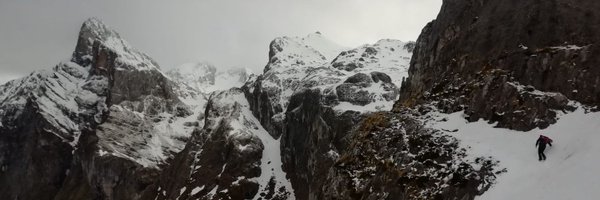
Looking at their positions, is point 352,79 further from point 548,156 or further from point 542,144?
point 542,144

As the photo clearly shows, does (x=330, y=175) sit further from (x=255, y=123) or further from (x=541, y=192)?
(x=255, y=123)

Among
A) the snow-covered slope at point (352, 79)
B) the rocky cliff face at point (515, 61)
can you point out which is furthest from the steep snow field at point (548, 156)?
the snow-covered slope at point (352, 79)

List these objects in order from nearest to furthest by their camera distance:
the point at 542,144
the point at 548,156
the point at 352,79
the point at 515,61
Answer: the point at 542,144
the point at 548,156
the point at 515,61
the point at 352,79

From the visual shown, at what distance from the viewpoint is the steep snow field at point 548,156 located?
27198 millimetres

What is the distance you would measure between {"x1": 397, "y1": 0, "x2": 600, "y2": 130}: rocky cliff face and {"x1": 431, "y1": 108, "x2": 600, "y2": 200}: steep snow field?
4.86 ft

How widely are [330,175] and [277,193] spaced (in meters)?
95.7

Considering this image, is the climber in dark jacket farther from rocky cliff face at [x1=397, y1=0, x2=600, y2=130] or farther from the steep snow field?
rocky cliff face at [x1=397, y1=0, x2=600, y2=130]

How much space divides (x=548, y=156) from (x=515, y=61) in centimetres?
1247

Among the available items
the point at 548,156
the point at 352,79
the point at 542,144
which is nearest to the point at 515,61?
the point at 548,156

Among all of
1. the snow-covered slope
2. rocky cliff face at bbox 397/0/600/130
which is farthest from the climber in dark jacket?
the snow-covered slope

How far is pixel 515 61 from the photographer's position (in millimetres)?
42125

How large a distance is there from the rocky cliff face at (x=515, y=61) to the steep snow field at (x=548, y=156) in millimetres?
1482

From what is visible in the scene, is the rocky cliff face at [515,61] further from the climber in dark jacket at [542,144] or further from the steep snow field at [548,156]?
the climber in dark jacket at [542,144]

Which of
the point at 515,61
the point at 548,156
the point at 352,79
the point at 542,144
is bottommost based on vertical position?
the point at 548,156
